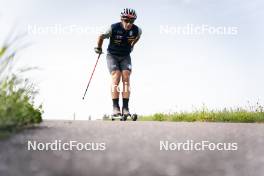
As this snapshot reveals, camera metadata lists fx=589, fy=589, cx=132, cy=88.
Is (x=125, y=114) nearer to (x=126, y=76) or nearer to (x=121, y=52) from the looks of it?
(x=126, y=76)

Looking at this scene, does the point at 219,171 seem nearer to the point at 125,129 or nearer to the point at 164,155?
the point at 164,155

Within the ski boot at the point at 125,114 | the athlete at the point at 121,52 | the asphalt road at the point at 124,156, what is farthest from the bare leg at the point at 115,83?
the asphalt road at the point at 124,156

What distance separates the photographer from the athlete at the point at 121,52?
9.41m

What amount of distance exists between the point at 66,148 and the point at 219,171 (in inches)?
49.0

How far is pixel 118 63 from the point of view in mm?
9602

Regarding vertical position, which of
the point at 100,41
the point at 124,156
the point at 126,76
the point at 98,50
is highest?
the point at 100,41

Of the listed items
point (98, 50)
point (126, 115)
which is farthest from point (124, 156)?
point (98, 50)

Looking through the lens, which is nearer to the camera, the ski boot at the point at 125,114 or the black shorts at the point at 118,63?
the ski boot at the point at 125,114

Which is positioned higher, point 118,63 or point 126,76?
point 118,63

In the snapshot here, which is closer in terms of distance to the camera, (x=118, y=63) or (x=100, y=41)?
(x=118, y=63)

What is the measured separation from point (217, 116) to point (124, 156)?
21.0ft

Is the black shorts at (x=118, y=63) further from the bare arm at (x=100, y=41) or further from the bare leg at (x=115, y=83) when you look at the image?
the bare arm at (x=100, y=41)

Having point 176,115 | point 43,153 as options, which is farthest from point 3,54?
point 176,115

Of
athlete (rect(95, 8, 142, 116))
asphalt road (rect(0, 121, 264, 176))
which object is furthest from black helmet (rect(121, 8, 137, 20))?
asphalt road (rect(0, 121, 264, 176))
